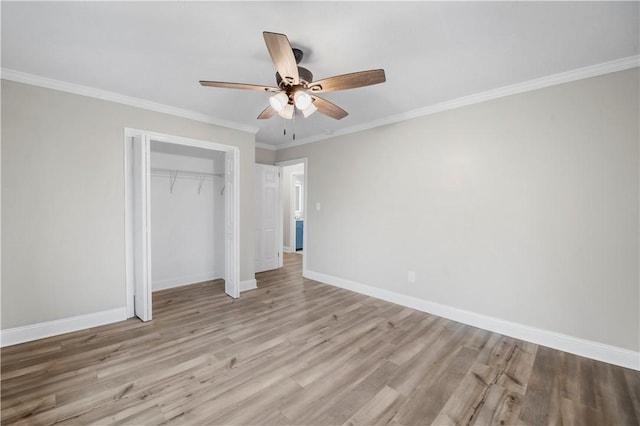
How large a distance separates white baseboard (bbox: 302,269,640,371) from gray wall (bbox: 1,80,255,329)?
339 centimetres

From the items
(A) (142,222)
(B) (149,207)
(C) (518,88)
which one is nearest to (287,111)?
(B) (149,207)

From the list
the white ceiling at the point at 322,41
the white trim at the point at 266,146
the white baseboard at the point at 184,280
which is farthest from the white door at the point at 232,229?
the white trim at the point at 266,146

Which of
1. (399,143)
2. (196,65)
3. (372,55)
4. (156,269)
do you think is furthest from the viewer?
(156,269)

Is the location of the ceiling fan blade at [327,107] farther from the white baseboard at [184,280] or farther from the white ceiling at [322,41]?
the white baseboard at [184,280]

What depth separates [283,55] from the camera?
1682 millimetres

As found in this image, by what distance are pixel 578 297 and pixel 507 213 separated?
0.94 m

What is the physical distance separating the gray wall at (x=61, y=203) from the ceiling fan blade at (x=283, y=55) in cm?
235

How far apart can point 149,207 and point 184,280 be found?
71.8 inches

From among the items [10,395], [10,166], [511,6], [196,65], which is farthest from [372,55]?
[10,395]

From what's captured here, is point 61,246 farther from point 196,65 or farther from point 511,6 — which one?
point 511,6

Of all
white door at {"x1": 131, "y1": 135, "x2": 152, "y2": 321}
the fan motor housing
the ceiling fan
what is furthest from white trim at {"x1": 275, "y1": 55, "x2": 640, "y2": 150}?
white door at {"x1": 131, "y1": 135, "x2": 152, "y2": 321}

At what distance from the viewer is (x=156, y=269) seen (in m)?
4.20

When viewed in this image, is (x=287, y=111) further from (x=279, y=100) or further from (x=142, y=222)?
(x=142, y=222)

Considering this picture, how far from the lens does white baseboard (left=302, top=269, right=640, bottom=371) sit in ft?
7.53
